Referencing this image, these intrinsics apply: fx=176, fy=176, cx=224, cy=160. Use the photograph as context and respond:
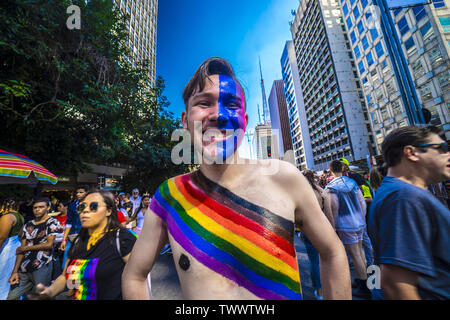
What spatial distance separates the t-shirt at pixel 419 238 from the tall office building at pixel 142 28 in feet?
136

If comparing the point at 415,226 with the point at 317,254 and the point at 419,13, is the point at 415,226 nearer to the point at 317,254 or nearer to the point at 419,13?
the point at 317,254

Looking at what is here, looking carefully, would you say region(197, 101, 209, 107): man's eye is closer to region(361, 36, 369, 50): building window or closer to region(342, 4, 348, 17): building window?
region(361, 36, 369, 50): building window

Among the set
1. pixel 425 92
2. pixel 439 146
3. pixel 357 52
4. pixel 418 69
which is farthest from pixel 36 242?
pixel 357 52

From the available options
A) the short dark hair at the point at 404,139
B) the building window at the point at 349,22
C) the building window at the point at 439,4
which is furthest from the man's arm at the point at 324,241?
the building window at the point at 349,22

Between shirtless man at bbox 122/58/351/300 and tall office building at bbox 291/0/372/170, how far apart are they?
43663mm

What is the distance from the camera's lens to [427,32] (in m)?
20.6

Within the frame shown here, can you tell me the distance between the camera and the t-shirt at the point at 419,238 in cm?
116

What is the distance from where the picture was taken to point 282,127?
93062 millimetres

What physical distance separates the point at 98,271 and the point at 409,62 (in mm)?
35450

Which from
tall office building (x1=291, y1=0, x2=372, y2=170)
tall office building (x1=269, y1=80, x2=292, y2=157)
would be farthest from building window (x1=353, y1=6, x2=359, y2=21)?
tall office building (x1=269, y1=80, x2=292, y2=157)

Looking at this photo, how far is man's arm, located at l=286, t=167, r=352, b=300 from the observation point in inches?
33.0

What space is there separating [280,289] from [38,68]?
9606 mm

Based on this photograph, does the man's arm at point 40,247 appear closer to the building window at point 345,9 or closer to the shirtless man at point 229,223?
the shirtless man at point 229,223

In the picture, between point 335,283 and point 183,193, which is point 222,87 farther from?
point 335,283
